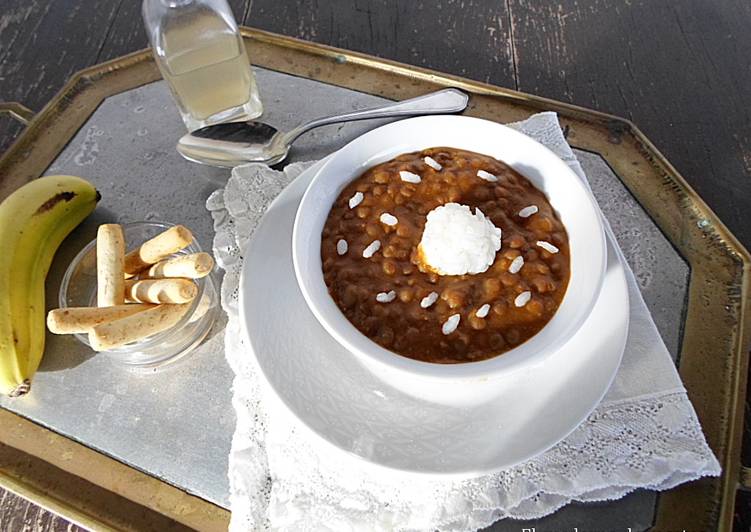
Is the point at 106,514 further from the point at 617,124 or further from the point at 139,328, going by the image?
the point at 617,124

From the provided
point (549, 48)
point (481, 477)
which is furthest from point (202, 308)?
point (549, 48)

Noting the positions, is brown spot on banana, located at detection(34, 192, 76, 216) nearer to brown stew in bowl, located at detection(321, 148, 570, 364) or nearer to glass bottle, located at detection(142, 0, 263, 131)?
glass bottle, located at detection(142, 0, 263, 131)

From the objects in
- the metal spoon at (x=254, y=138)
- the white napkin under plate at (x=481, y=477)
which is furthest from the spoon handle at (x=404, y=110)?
the white napkin under plate at (x=481, y=477)

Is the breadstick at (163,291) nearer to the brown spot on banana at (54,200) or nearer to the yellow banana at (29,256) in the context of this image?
the yellow banana at (29,256)

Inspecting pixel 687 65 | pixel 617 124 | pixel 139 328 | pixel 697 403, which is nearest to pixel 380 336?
pixel 139 328

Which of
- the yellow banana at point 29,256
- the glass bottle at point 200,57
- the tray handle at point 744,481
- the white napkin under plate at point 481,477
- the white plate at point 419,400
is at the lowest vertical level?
the tray handle at point 744,481
